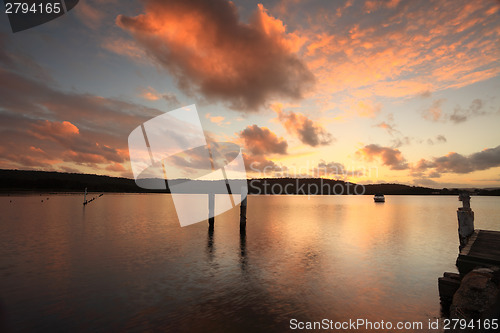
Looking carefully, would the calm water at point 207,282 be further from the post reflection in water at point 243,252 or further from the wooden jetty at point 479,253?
the wooden jetty at point 479,253

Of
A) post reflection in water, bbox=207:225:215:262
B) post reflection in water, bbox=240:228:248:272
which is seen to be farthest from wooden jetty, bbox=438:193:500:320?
post reflection in water, bbox=207:225:215:262

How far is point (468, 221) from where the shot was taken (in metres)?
15.0

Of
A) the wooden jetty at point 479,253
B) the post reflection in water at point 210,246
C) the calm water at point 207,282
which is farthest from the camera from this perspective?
the post reflection in water at point 210,246

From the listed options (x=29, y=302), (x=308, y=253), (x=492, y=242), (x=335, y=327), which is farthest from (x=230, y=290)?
(x=492, y=242)

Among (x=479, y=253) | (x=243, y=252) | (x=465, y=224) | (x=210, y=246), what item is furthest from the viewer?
(x=210, y=246)

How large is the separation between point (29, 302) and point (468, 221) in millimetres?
22596

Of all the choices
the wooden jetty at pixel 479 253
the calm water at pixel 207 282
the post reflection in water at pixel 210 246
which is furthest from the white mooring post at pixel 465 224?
the post reflection in water at pixel 210 246

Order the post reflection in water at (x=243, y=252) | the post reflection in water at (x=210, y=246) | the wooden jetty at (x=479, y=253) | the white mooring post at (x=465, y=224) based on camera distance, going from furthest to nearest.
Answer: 1. the post reflection in water at (x=210, y=246)
2. the post reflection in water at (x=243, y=252)
3. the white mooring post at (x=465, y=224)
4. the wooden jetty at (x=479, y=253)

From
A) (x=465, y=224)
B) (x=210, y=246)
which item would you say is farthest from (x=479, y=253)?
(x=210, y=246)

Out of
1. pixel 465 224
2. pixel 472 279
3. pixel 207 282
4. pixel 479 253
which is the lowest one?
pixel 207 282

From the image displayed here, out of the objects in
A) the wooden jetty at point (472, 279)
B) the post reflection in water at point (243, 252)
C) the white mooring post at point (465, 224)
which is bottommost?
the post reflection in water at point (243, 252)

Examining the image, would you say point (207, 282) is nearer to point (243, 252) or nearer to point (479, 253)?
point (243, 252)

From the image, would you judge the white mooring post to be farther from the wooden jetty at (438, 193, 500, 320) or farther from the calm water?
the calm water

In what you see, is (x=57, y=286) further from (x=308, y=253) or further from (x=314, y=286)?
(x=308, y=253)
